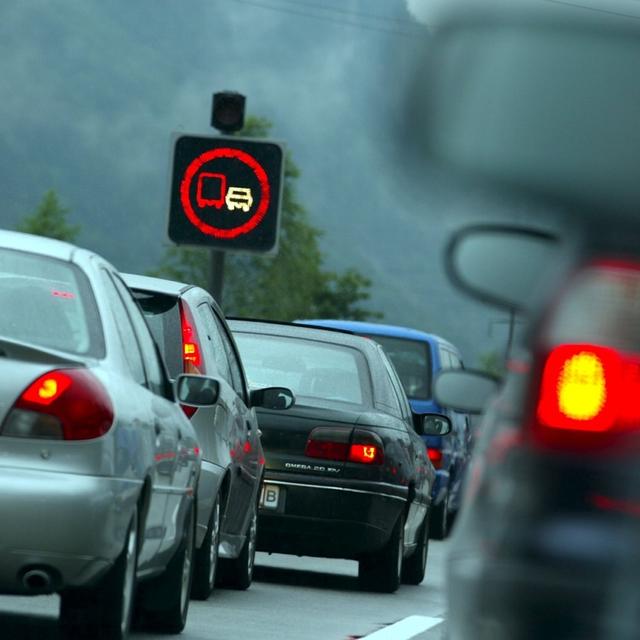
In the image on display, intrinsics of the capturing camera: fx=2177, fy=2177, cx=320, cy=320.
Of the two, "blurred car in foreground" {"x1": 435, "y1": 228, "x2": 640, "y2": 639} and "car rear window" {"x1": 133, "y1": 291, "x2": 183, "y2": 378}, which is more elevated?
"car rear window" {"x1": 133, "y1": 291, "x2": 183, "y2": 378}

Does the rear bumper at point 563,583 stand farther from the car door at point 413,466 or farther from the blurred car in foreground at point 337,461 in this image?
the car door at point 413,466

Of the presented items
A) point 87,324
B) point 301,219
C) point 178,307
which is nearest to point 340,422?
point 178,307

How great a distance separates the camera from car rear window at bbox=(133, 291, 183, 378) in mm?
10219

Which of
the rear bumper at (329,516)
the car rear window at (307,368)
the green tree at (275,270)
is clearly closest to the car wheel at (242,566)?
the rear bumper at (329,516)

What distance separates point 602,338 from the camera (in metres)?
3.72

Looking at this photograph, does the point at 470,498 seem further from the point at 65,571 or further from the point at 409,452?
the point at 409,452

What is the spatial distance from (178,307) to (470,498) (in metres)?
6.23

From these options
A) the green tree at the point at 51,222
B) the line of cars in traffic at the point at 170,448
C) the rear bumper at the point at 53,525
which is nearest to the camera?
the rear bumper at the point at 53,525

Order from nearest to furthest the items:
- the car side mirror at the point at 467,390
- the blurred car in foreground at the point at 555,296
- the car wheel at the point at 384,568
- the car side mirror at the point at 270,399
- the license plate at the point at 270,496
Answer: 1. the blurred car in foreground at the point at 555,296
2. the car side mirror at the point at 467,390
3. the car side mirror at the point at 270,399
4. the license plate at the point at 270,496
5. the car wheel at the point at 384,568

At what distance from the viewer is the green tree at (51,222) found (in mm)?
141875

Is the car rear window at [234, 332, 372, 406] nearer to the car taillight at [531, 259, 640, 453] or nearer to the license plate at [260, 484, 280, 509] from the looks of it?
the license plate at [260, 484, 280, 509]

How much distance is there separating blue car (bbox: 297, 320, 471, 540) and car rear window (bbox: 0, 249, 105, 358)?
41.6ft

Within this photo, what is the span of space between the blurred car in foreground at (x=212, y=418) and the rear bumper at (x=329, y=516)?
102cm

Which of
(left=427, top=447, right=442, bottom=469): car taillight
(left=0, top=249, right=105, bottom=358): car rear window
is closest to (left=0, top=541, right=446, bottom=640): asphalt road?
(left=0, top=249, right=105, bottom=358): car rear window
